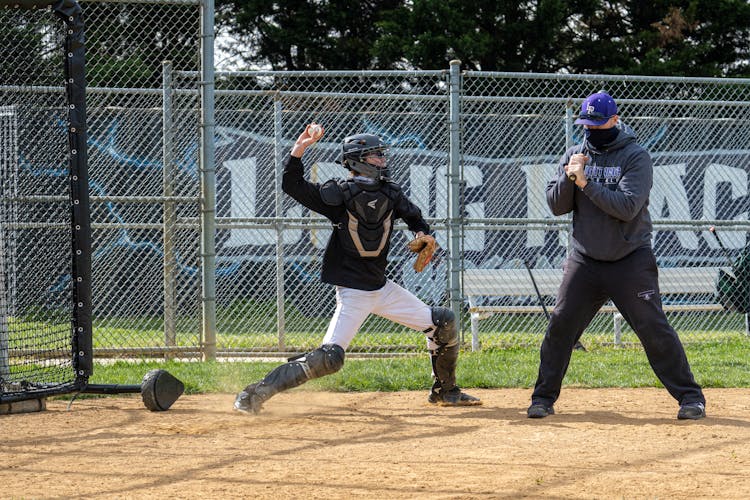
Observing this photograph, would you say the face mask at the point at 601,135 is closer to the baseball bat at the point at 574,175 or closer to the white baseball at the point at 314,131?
the baseball bat at the point at 574,175

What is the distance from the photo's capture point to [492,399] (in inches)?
322

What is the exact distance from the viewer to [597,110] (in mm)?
7016

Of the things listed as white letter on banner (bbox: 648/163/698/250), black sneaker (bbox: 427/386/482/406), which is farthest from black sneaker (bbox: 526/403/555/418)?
white letter on banner (bbox: 648/163/698/250)

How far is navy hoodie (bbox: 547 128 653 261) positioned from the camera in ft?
22.7

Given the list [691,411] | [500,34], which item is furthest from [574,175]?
[500,34]

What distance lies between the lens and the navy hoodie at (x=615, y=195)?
693 cm

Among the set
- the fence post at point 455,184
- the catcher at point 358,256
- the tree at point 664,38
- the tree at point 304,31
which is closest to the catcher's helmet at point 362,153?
the catcher at point 358,256

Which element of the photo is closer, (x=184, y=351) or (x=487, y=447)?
(x=487, y=447)

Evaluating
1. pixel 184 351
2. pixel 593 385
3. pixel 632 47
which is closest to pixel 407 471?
pixel 593 385

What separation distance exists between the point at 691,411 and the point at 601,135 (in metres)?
1.96

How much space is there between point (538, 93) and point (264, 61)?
6.47 meters

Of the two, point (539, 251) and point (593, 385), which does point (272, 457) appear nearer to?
point (593, 385)

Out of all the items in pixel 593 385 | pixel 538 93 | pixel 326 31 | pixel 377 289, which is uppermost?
pixel 326 31

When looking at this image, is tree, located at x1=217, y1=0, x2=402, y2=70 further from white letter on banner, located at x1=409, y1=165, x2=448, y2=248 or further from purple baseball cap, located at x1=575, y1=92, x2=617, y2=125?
purple baseball cap, located at x1=575, y1=92, x2=617, y2=125
